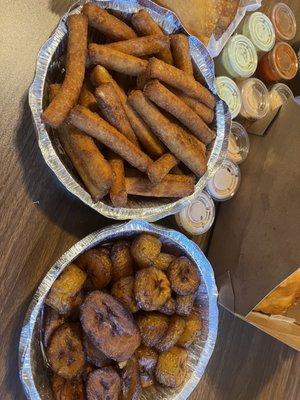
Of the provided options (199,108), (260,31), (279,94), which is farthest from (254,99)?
(199,108)

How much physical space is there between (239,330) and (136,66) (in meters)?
0.80

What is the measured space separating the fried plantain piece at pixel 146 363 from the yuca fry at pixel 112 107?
1.60ft

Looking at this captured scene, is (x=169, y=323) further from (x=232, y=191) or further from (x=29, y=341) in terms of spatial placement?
(x=232, y=191)

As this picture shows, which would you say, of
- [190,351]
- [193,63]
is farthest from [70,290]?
[193,63]

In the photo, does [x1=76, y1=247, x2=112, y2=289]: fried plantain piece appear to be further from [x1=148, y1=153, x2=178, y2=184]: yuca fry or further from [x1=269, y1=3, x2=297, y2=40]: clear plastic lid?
[x1=269, y1=3, x2=297, y2=40]: clear plastic lid

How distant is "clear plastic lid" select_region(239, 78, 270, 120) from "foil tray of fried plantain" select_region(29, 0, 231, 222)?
0.74ft

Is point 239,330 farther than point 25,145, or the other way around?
point 239,330

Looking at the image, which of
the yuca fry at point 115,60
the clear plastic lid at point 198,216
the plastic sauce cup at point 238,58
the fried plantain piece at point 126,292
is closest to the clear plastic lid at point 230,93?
the plastic sauce cup at point 238,58

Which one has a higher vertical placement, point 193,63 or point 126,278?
point 193,63

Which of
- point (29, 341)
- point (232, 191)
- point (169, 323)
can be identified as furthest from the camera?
point (232, 191)

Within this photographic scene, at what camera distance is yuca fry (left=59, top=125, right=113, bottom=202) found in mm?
1020

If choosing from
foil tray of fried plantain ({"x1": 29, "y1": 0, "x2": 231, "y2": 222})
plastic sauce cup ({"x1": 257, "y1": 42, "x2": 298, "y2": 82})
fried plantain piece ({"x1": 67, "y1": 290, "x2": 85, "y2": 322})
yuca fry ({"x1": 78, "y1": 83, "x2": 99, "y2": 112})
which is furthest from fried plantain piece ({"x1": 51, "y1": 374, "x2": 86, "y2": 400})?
plastic sauce cup ({"x1": 257, "y1": 42, "x2": 298, "y2": 82})

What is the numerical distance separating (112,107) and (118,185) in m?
0.16

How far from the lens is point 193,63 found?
4.01ft
